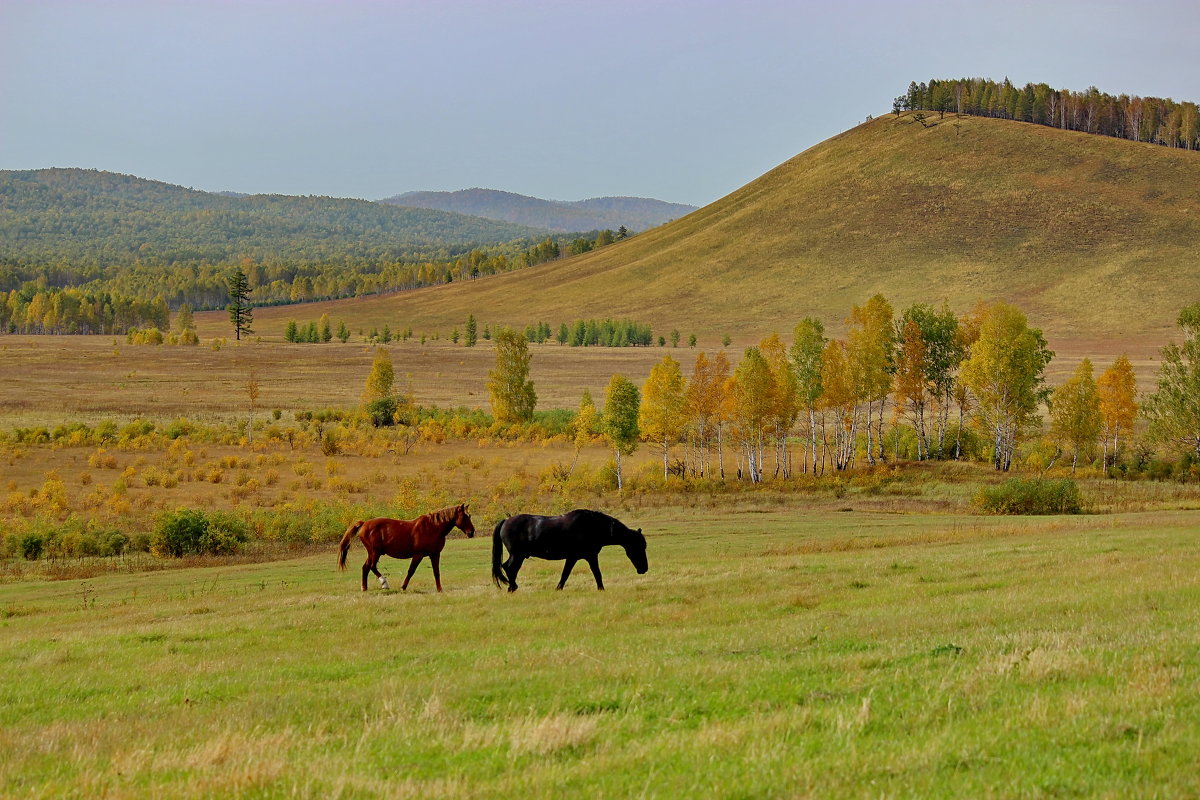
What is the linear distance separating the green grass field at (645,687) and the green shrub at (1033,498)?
2669 cm

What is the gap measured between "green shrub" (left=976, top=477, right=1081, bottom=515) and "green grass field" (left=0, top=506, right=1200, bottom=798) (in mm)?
26686

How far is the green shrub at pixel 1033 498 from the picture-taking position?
49719 millimetres

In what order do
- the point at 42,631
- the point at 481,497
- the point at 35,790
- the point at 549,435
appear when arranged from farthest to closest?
1. the point at 549,435
2. the point at 481,497
3. the point at 42,631
4. the point at 35,790

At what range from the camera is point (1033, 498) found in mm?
50344

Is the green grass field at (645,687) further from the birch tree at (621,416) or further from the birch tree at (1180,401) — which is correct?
the birch tree at (1180,401)

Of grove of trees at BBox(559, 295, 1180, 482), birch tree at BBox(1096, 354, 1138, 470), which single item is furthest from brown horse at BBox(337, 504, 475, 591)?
birch tree at BBox(1096, 354, 1138, 470)

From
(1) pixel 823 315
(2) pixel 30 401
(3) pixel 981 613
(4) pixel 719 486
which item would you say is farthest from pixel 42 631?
(1) pixel 823 315

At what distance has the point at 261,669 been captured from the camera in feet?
47.2

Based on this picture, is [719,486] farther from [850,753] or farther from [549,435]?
[850,753]

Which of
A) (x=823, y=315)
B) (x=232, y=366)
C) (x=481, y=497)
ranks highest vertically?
(x=823, y=315)

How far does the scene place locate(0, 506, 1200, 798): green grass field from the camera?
7680 millimetres

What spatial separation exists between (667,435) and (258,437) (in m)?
39.0

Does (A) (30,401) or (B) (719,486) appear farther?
(A) (30,401)

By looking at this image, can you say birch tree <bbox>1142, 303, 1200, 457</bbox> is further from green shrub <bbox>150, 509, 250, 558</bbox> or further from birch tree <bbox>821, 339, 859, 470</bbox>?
green shrub <bbox>150, 509, 250, 558</bbox>
